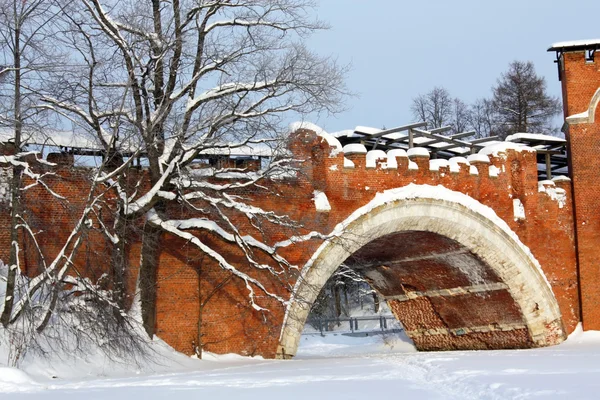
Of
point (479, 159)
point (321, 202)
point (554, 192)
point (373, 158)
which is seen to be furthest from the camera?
point (554, 192)

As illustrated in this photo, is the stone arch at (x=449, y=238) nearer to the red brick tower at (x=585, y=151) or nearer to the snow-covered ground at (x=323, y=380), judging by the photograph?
the red brick tower at (x=585, y=151)

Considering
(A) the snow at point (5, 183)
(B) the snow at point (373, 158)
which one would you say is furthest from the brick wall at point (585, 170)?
(A) the snow at point (5, 183)

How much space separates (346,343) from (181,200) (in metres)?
16.4

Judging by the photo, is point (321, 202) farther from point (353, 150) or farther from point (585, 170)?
point (585, 170)

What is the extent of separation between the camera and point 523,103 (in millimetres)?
33406

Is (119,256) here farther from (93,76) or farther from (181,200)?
(93,76)

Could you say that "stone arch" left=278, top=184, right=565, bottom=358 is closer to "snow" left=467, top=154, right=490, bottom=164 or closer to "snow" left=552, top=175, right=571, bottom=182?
"snow" left=467, top=154, right=490, bottom=164

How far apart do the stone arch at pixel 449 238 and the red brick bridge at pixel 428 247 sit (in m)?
0.02

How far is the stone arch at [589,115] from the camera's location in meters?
18.4

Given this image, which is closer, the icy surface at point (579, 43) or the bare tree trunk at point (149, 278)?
the bare tree trunk at point (149, 278)

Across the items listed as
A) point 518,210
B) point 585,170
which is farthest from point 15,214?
point 585,170

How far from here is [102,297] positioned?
10.6 metres

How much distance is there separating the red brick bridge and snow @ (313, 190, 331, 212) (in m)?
0.03

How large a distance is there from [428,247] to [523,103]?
1772cm
